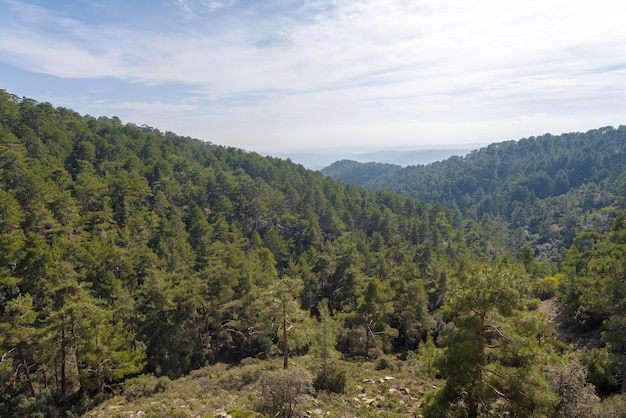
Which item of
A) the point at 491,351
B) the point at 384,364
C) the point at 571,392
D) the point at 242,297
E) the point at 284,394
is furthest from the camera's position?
the point at 242,297

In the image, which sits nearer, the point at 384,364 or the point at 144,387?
the point at 144,387

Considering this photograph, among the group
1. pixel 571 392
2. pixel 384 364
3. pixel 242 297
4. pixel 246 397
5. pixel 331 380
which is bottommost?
pixel 384 364

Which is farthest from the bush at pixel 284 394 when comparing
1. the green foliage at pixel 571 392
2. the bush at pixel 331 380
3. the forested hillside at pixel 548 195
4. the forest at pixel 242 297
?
the forested hillside at pixel 548 195

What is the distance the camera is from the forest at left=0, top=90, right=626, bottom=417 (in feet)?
33.7

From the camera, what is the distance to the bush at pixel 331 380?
18.3 m

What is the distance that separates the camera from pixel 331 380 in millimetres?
18344

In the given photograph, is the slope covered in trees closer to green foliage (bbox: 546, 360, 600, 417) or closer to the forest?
the forest

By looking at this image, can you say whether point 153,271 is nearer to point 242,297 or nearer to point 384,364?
point 242,297

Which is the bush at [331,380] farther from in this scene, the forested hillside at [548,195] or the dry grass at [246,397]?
the forested hillside at [548,195]

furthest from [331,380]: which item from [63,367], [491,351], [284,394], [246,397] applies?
[63,367]

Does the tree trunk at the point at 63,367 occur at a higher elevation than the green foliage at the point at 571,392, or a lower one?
lower

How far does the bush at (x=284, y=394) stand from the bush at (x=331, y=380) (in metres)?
4.15

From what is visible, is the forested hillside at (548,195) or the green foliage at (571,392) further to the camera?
the forested hillside at (548,195)

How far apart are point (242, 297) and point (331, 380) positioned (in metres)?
13.7
